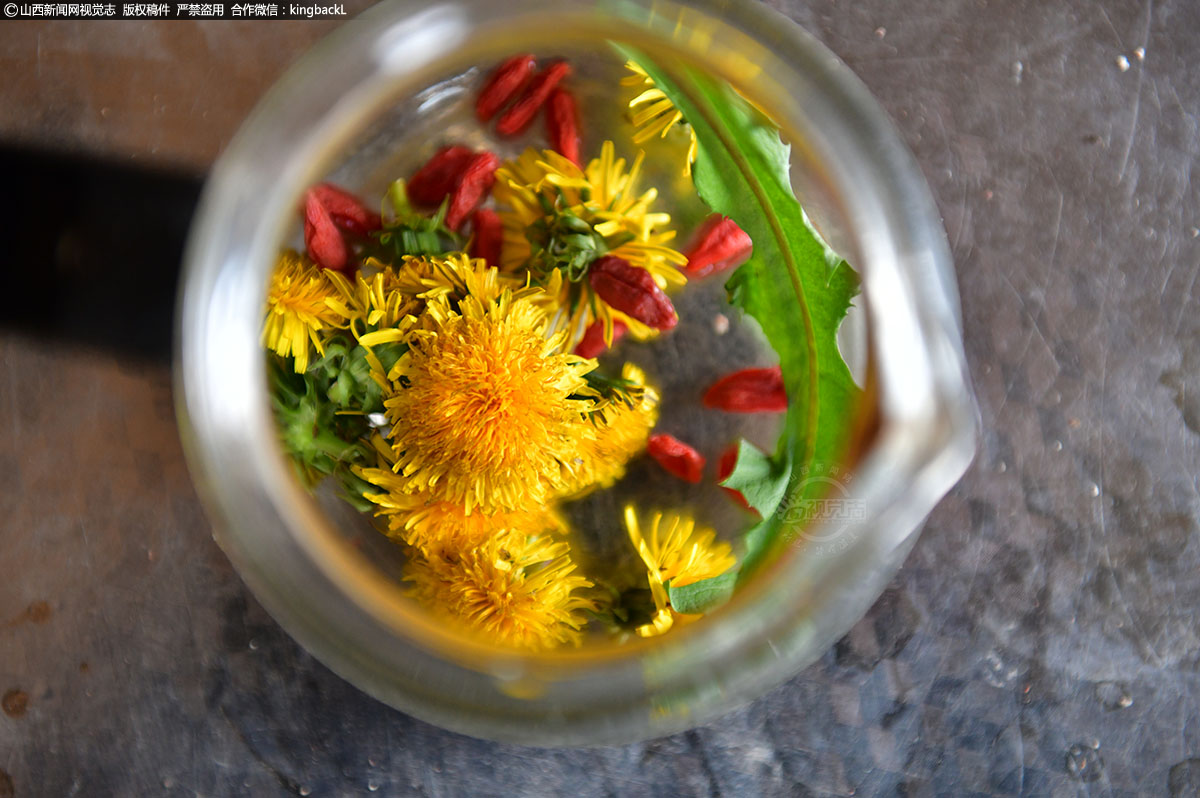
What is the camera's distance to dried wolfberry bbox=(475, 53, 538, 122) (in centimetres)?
31

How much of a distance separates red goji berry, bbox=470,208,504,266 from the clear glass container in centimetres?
6

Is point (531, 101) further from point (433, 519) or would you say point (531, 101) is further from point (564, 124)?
point (433, 519)

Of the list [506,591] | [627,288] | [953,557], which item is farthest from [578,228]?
[953,557]

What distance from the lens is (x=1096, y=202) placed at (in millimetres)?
416

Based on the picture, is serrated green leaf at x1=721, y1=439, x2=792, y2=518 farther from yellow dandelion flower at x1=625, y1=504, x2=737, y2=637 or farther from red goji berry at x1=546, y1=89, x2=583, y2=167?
red goji berry at x1=546, y1=89, x2=583, y2=167

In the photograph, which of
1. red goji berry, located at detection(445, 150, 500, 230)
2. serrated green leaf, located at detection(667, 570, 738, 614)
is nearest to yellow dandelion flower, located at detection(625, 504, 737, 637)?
serrated green leaf, located at detection(667, 570, 738, 614)

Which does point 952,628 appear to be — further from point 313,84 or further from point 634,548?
point 313,84

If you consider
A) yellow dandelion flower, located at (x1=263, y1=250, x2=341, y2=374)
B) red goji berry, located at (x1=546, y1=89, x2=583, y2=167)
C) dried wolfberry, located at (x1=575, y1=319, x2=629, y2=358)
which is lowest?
dried wolfberry, located at (x1=575, y1=319, x2=629, y2=358)

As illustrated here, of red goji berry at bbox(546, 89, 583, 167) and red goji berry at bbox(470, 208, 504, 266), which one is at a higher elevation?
red goji berry at bbox(546, 89, 583, 167)

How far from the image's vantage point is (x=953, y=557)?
1.33ft

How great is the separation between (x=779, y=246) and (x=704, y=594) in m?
0.11

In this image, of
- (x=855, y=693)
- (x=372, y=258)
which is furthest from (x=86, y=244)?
(x=855, y=693)

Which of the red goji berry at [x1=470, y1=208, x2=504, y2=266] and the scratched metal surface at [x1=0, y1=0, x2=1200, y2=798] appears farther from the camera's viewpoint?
the scratched metal surface at [x1=0, y1=0, x2=1200, y2=798]

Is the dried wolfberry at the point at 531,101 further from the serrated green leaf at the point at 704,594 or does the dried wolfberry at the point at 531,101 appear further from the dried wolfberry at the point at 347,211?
the serrated green leaf at the point at 704,594
